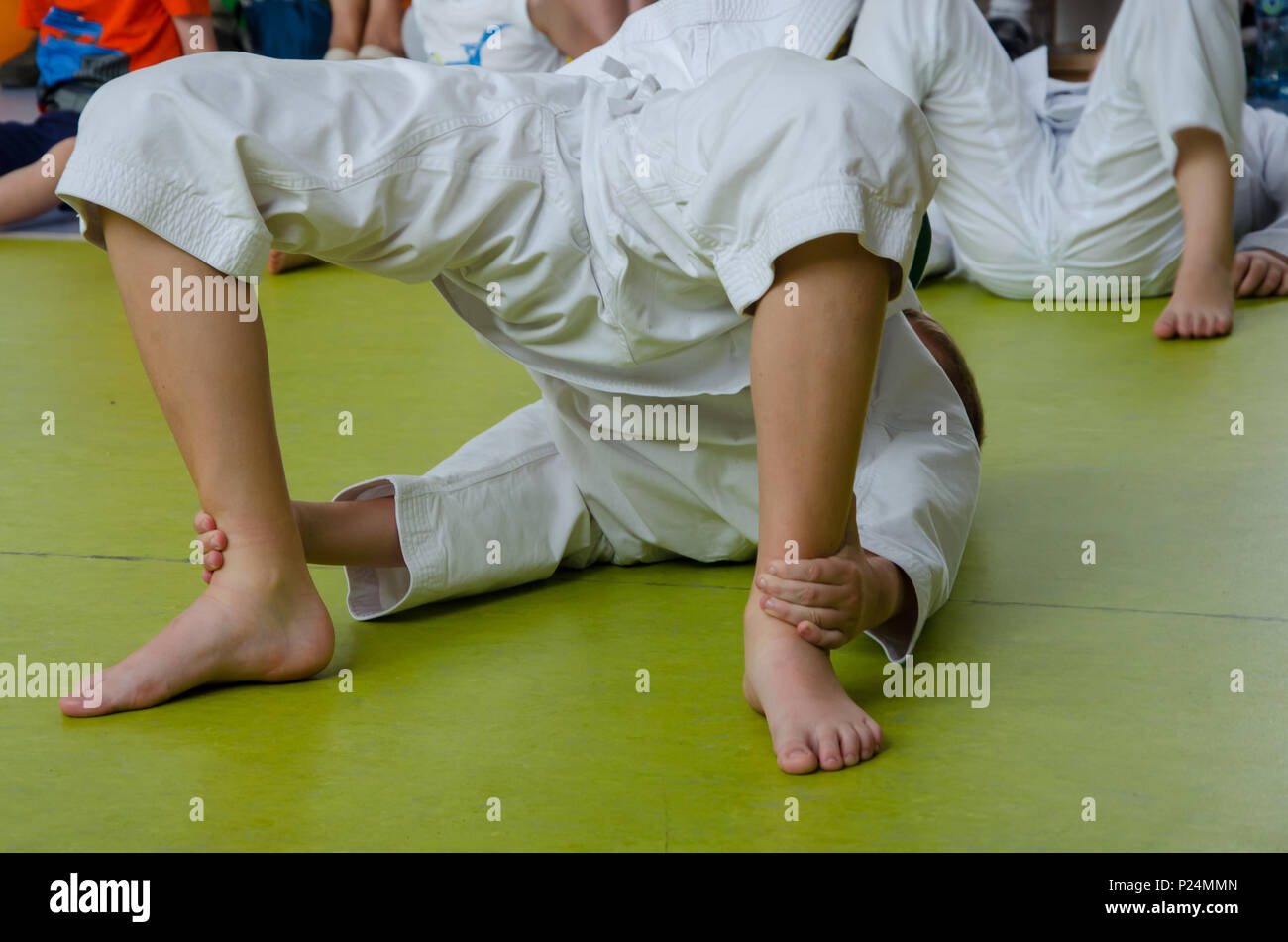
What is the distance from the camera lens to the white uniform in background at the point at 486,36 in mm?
3135

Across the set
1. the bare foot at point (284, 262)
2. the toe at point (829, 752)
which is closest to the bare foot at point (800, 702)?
the toe at point (829, 752)

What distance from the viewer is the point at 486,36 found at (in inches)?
124

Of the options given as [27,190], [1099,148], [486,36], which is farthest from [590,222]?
[27,190]

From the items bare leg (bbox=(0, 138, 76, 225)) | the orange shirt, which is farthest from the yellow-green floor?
the orange shirt

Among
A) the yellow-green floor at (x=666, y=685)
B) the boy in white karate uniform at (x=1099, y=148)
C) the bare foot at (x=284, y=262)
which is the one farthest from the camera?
the bare foot at (x=284, y=262)

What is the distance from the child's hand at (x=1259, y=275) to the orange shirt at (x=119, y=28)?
239cm

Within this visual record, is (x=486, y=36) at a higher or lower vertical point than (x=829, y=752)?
higher

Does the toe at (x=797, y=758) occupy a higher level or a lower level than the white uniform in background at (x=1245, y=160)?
→ lower

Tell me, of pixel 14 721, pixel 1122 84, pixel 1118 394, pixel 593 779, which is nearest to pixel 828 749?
pixel 593 779

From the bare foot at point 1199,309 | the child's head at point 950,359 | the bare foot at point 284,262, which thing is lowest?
the bare foot at point 284,262

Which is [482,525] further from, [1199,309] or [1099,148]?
[1099,148]

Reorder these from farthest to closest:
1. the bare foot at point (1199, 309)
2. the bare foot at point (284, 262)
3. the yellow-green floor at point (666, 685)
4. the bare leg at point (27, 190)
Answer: the bare leg at point (27, 190)
the bare foot at point (284, 262)
the bare foot at point (1199, 309)
the yellow-green floor at point (666, 685)

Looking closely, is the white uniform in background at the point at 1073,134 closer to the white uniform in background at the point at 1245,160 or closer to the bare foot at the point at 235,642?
the white uniform in background at the point at 1245,160

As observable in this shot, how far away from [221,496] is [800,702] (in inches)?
16.4
